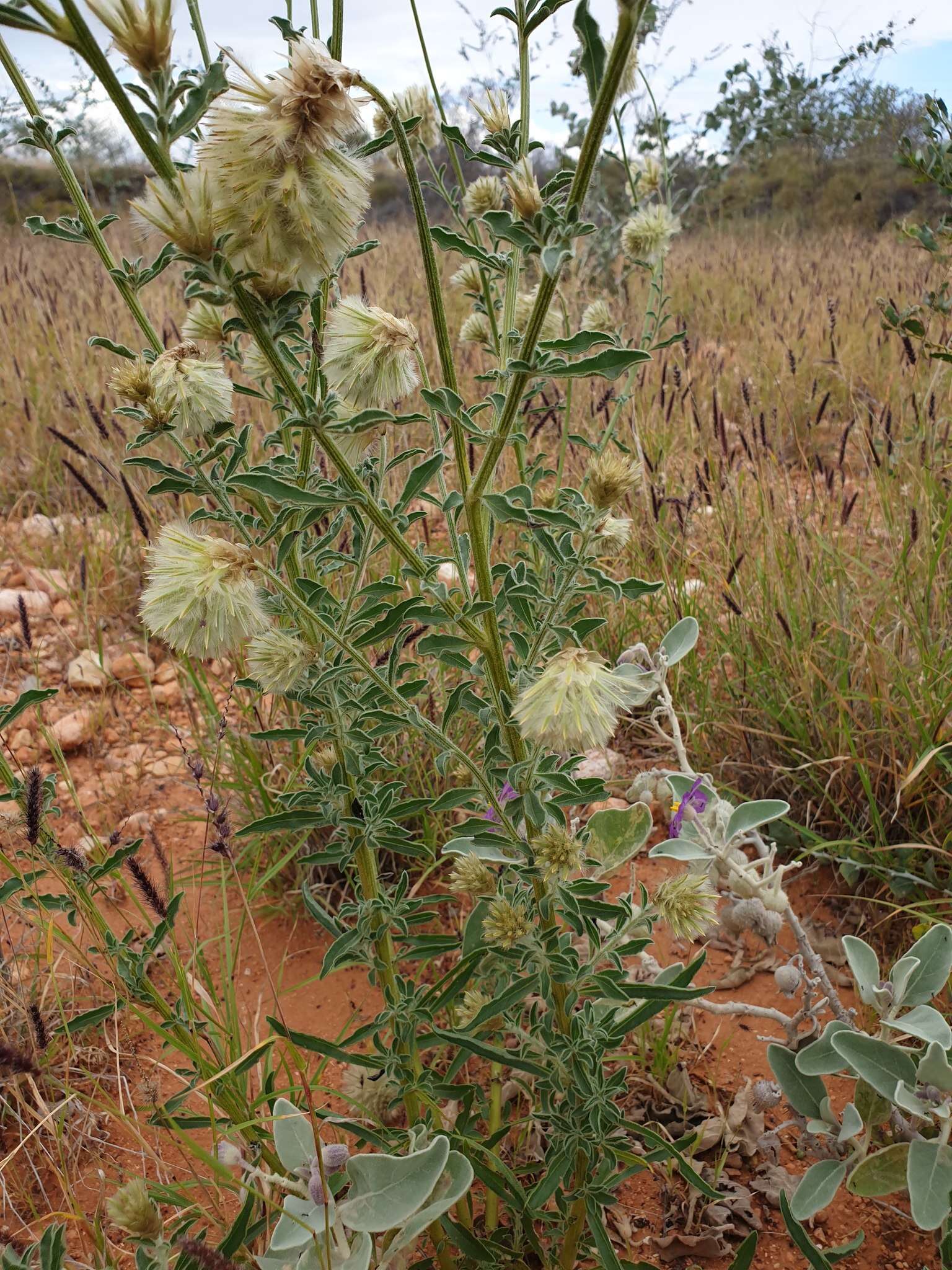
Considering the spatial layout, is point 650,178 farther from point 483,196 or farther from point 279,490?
point 279,490

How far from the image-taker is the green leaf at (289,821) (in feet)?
4.15

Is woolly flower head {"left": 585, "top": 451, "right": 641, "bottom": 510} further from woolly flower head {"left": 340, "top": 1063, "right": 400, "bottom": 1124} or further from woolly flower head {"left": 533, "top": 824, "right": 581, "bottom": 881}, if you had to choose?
woolly flower head {"left": 340, "top": 1063, "right": 400, "bottom": 1124}

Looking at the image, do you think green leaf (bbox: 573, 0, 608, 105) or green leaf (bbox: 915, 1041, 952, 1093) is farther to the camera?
green leaf (bbox: 915, 1041, 952, 1093)

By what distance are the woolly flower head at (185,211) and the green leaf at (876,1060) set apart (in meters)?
1.23

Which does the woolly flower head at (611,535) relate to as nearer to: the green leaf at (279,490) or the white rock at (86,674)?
the green leaf at (279,490)

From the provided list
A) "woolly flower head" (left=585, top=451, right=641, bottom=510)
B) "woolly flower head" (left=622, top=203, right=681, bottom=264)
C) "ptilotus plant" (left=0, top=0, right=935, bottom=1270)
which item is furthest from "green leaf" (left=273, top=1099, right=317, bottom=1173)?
"woolly flower head" (left=622, top=203, right=681, bottom=264)

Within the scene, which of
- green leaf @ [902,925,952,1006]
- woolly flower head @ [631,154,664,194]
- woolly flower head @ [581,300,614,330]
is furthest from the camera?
woolly flower head @ [631,154,664,194]

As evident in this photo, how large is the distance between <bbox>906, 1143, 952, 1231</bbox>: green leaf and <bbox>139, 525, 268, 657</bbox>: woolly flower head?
1074mm

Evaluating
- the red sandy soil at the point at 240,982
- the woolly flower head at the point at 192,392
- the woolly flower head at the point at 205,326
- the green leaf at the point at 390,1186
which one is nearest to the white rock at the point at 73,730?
the red sandy soil at the point at 240,982

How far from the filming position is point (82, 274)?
6.85m

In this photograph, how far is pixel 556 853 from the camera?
44.4 inches

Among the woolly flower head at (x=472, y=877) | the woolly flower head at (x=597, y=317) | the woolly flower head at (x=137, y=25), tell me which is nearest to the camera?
the woolly flower head at (x=137, y=25)

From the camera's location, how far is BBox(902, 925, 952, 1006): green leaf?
1.25 meters

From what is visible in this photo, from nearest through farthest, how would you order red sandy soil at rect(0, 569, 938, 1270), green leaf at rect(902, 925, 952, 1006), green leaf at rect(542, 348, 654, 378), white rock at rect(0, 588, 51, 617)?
green leaf at rect(542, 348, 654, 378) < green leaf at rect(902, 925, 952, 1006) < red sandy soil at rect(0, 569, 938, 1270) < white rock at rect(0, 588, 51, 617)
